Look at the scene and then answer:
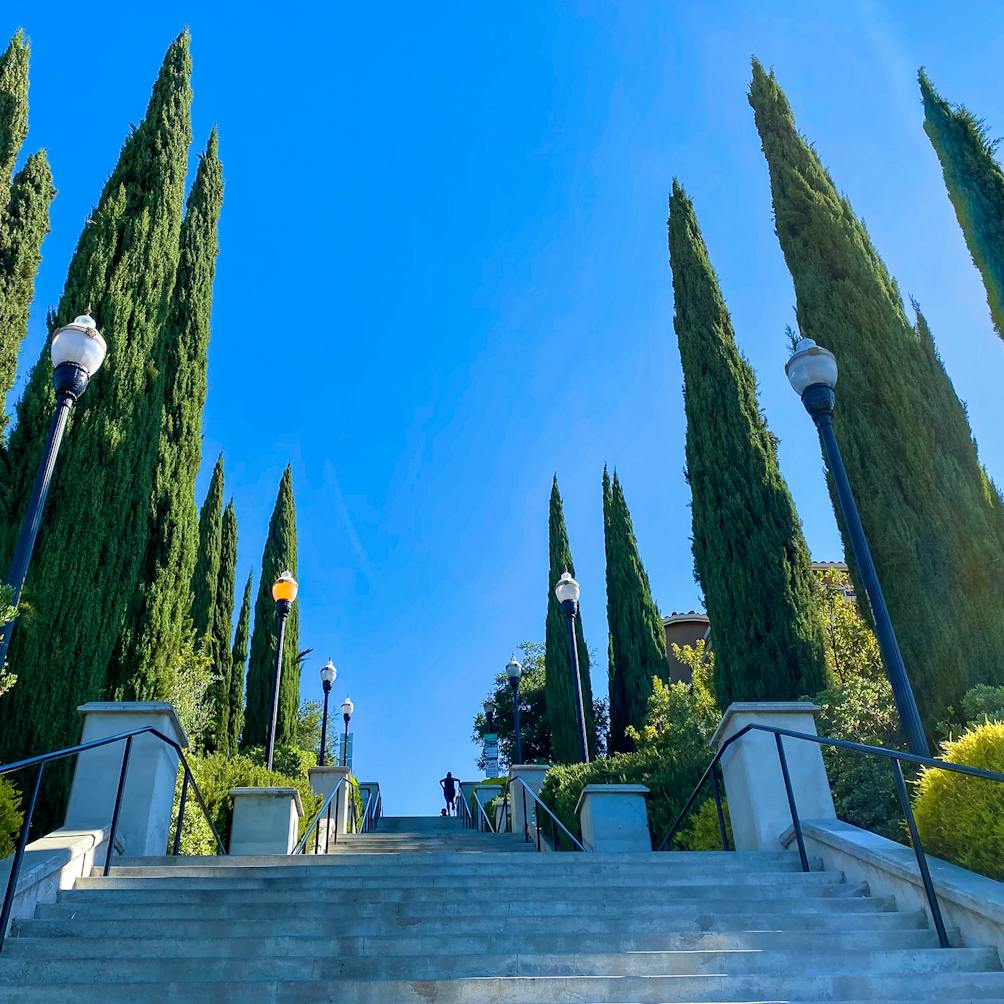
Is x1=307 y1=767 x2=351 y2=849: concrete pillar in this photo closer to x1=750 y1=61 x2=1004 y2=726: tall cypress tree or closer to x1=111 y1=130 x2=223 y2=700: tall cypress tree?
x1=111 y1=130 x2=223 y2=700: tall cypress tree

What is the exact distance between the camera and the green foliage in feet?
30.8

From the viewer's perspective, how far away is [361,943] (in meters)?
4.37

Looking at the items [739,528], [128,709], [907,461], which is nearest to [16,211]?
[128,709]

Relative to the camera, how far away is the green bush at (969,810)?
483 centimetres

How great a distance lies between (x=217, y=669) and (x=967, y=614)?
1803 centimetres

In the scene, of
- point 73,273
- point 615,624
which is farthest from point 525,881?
point 615,624

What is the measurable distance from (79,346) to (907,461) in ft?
34.5

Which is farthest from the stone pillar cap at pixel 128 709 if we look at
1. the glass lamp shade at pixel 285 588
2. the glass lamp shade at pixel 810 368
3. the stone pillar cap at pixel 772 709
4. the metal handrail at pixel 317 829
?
the glass lamp shade at pixel 285 588

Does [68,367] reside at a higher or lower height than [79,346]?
lower

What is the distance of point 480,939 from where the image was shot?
4410 mm

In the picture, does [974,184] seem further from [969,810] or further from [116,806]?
[116,806]

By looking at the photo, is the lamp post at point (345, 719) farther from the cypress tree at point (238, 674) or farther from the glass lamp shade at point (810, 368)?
the glass lamp shade at point (810, 368)

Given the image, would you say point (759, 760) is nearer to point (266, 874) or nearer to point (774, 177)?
point (266, 874)

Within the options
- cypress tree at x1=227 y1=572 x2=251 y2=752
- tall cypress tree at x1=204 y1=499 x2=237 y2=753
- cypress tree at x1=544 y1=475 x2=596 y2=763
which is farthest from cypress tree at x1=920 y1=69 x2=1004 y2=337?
cypress tree at x1=227 y1=572 x2=251 y2=752
